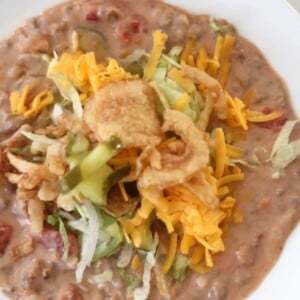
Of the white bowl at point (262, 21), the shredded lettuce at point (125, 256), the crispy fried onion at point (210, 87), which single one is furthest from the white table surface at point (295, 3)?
the shredded lettuce at point (125, 256)

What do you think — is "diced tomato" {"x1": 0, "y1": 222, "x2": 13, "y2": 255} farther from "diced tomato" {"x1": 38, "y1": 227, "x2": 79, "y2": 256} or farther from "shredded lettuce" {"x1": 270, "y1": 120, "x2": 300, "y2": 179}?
"shredded lettuce" {"x1": 270, "y1": 120, "x2": 300, "y2": 179}

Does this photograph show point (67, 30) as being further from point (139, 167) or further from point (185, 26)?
point (139, 167)

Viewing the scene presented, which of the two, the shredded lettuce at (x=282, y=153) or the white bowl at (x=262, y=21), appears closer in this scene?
the shredded lettuce at (x=282, y=153)

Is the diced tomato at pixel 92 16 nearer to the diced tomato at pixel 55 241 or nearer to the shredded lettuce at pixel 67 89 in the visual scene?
the shredded lettuce at pixel 67 89

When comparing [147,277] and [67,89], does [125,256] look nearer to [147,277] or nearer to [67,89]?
[147,277]

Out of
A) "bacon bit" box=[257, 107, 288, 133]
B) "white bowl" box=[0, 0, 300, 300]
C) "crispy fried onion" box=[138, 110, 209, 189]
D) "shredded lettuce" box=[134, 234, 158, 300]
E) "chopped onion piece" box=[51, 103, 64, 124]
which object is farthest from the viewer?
"white bowl" box=[0, 0, 300, 300]

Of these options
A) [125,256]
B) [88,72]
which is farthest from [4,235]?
[88,72]

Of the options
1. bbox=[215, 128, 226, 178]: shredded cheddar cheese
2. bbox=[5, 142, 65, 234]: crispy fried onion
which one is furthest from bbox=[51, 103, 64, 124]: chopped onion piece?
bbox=[215, 128, 226, 178]: shredded cheddar cheese
